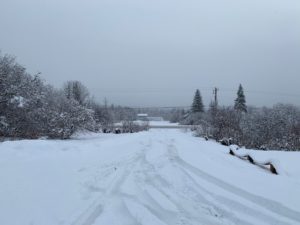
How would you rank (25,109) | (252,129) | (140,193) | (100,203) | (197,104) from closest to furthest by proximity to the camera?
(100,203), (140,193), (25,109), (252,129), (197,104)

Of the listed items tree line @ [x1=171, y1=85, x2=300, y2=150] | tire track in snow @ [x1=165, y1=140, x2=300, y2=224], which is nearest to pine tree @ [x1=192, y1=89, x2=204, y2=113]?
tree line @ [x1=171, y1=85, x2=300, y2=150]

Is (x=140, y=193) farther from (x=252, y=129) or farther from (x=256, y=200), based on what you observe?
(x=252, y=129)

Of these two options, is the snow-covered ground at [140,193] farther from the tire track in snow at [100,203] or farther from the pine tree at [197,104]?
the pine tree at [197,104]

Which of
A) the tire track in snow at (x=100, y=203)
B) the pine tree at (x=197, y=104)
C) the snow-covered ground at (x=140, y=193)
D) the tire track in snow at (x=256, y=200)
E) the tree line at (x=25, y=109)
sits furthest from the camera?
the pine tree at (x=197, y=104)

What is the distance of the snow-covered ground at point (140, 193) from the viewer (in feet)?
20.0

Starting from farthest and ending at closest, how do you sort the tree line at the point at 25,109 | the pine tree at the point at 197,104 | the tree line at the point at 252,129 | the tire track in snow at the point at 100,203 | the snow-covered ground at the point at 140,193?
1. the pine tree at the point at 197,104
2. the tree line at the point at 252,129
3. the tree line at the point at 25,109
4. the snow-covered ground at the point at 140,193
5. the tire track in snow at the point at 100,203

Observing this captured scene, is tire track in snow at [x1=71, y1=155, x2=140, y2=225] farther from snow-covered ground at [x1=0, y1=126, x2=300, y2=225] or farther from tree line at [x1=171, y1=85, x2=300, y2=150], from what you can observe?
tree line at [x1=171, y1=85, x2=300, y2=150]

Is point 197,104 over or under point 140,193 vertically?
over

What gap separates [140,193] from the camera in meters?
8.05

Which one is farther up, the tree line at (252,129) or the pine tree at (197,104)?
the pine tree at (197,104)

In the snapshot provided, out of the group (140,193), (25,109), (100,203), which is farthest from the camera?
(25,109)

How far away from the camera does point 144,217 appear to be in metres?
6.14

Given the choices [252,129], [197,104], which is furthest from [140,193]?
[197,104]

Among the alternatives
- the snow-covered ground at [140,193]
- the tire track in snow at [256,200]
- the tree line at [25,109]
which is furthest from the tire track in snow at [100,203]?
the tree line at [25,109]
